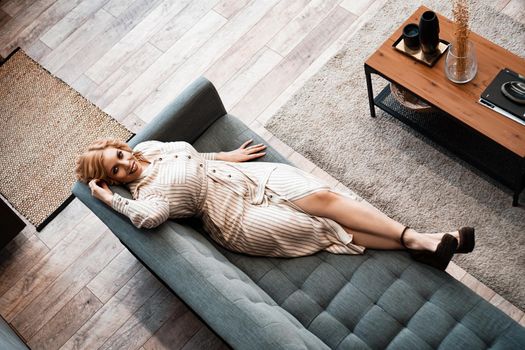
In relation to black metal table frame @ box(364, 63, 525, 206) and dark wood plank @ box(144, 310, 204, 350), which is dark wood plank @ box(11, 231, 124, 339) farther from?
black metal table frame @ box(364, 63, 525, 206)

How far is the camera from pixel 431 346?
2.06m

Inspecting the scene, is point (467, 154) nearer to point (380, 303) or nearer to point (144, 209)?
point (380, 303)

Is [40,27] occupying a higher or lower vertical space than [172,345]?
higher

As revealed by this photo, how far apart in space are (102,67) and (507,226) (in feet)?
8.23

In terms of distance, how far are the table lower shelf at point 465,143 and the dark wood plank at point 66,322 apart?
1752 millimetres

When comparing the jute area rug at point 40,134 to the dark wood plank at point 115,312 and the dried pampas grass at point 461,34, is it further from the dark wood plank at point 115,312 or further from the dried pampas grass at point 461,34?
the dried pampas grass at point 461,34

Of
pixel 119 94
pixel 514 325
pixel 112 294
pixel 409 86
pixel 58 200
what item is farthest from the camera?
pixel 119 94

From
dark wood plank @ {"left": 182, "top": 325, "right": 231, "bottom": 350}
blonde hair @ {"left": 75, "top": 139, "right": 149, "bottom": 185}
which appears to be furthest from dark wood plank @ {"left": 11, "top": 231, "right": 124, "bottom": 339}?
blonde hair @ {"left": 75, "top": 139, "right": 149, "bottom": 185}

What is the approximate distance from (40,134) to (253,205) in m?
1.69

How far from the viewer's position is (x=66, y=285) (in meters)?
2.96

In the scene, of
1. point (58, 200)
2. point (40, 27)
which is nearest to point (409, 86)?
point (58, 200)

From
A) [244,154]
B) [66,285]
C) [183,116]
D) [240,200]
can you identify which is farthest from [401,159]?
[66,285]

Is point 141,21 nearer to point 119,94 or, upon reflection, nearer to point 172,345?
point 119,94

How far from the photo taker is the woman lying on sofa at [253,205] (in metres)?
2.31
